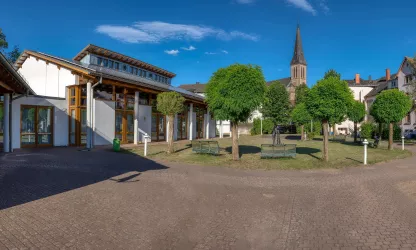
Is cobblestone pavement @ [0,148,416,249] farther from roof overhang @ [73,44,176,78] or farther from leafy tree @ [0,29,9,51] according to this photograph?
leafy tree @ [0,29,9,51]

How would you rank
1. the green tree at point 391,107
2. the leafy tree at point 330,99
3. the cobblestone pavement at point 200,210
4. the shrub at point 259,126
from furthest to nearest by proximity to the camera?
1. the shrub at point 259,126
2. the green tree at point 391,107
3. the leafy tree at point 330,99
4. the cobblestone pavement at point 200,210

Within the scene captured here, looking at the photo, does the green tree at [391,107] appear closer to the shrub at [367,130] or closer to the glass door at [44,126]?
the shrub at [367,130]

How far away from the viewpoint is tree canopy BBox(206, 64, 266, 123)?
42.2 ft

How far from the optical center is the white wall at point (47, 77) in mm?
18598

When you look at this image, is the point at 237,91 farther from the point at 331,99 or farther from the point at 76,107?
the point at 76,107

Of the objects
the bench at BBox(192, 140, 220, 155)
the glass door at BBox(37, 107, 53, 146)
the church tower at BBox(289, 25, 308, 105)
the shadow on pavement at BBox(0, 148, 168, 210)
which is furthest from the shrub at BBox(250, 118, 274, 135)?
the church tower at BBox(289, 25, 308, 105)

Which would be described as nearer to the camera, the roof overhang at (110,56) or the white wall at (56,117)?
the white wall at (56,117)

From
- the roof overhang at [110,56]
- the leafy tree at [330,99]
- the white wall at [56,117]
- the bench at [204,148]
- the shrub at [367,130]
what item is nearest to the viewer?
the leafy tree at [330,99]

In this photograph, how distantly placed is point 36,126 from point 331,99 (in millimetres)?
16700

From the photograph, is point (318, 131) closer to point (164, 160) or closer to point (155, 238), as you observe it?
point (164, 160)

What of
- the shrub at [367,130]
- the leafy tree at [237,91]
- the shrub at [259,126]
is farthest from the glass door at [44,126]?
the shrub at [259,126]

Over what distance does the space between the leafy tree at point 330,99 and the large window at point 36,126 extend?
15.6 meters

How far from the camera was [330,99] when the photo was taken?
13281mm

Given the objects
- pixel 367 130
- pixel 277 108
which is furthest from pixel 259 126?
pixel 367 130
